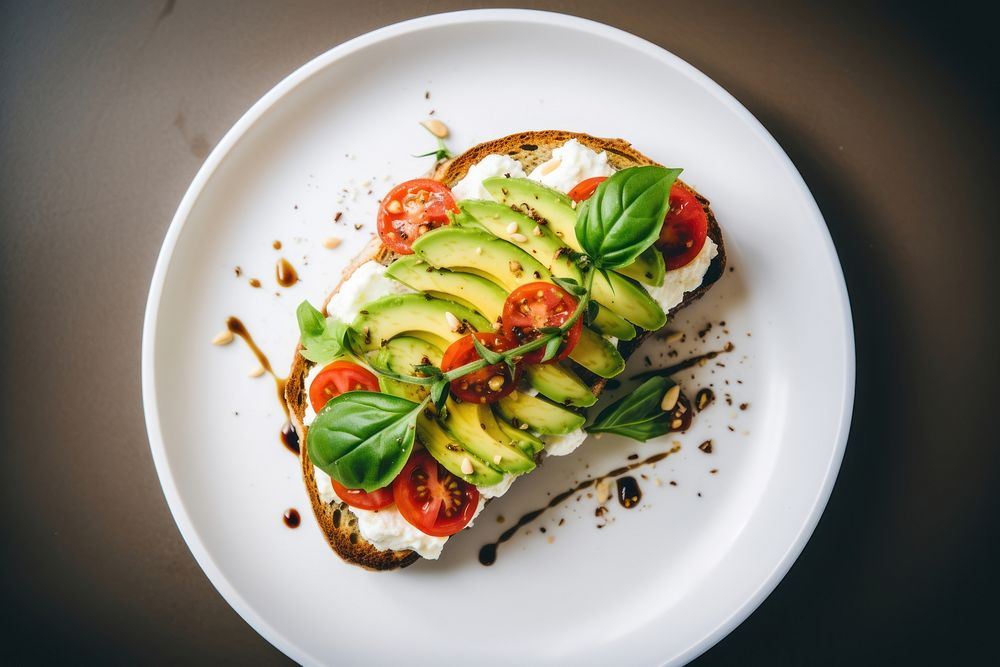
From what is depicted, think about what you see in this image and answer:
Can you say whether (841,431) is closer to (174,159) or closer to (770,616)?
(770,616)

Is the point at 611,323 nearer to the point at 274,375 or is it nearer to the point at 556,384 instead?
the point at 556,384

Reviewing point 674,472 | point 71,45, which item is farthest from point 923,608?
point 71,45

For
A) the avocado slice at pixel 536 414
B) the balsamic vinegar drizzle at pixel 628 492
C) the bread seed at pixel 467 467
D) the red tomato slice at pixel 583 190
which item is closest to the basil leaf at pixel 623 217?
the red tomato slice at pixel 583 190

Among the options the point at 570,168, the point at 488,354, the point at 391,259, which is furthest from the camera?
the point at 391,259

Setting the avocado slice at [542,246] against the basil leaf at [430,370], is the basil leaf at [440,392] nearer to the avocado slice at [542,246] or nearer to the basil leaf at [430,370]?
the basil leaf at [430,370]

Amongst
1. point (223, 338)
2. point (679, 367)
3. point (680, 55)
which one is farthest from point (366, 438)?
point (680, 55)

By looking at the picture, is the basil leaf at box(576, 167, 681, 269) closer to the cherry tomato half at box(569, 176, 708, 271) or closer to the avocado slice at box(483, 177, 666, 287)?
the avocado slice at box(483, 177, 666, 287)

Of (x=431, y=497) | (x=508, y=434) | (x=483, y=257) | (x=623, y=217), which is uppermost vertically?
(x=623, y=217)
